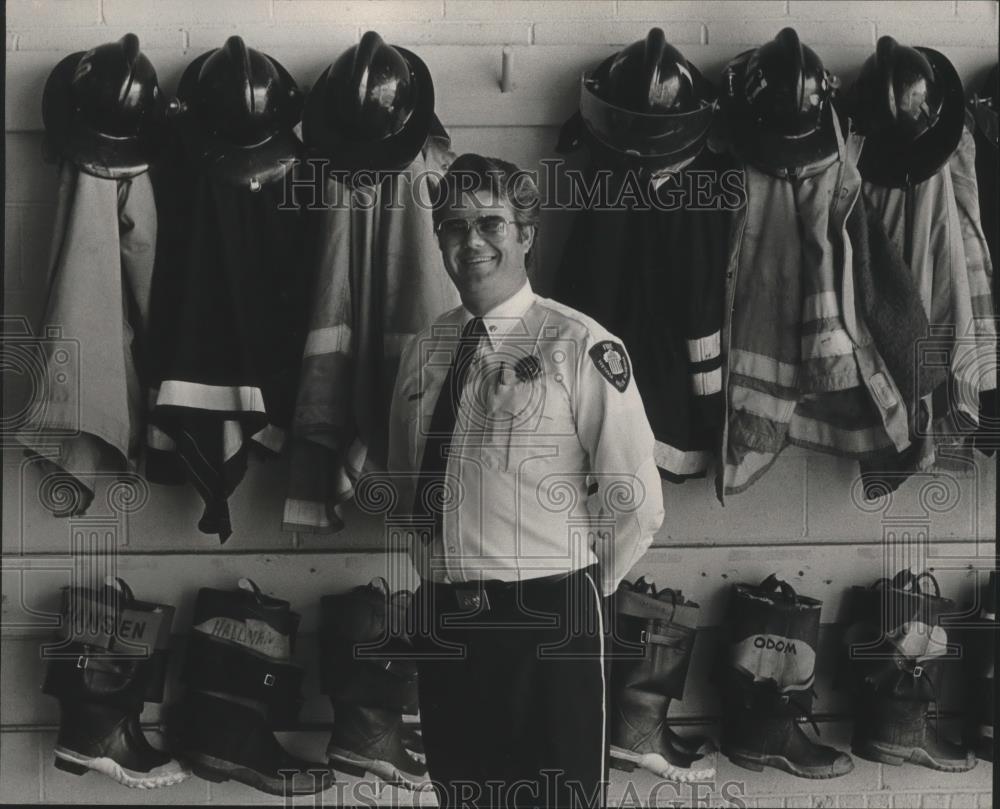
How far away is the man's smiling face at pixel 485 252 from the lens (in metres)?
1.34

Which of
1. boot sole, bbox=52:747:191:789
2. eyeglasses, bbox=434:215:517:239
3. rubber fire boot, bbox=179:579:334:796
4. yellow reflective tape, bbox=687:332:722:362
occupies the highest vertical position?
eyeglasses, bbox=434:215:517:239

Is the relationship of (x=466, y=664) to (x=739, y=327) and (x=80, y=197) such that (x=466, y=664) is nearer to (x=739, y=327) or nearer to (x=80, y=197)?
(x=739, y=327)

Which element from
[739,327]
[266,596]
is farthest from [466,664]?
[739,327]

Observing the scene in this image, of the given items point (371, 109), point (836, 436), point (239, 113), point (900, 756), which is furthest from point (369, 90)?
point (900, 756)

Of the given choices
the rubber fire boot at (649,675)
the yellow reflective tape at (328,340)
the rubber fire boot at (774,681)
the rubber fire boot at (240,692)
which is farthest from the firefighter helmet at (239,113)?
the rubber fire boot at (774,681)

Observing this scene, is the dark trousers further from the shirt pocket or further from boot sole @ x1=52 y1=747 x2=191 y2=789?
boot sole @ x1=52 y1=747 x2=191 y2=789

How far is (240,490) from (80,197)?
549 millimetres

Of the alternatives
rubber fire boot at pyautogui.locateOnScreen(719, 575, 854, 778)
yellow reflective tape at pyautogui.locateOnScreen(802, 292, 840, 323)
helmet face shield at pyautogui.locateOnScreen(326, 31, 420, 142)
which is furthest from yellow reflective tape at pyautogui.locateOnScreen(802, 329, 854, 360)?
helmet face shield at pyautogui.locateOnScreen(326, 31, 420, 142)

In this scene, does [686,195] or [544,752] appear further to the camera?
[686,195]

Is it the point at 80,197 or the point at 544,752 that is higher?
the point at 80,197

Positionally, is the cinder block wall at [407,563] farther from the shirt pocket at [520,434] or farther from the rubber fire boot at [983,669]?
the shirt pocket at [520,434]

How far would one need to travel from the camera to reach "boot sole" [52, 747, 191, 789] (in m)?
1.62

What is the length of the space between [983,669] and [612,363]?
962mm

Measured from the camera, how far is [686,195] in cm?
161
